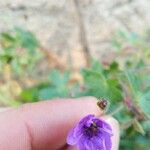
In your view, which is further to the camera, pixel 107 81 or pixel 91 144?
pixel 107 81

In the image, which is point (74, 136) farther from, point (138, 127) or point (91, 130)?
point (138, 127)

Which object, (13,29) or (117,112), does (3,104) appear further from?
(117,112)

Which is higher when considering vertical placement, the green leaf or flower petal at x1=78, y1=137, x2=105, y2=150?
flower petal at x1=78, y1=137, x2=105, y2=150

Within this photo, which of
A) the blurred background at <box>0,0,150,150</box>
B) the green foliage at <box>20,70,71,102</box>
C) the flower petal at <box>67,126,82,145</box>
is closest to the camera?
the flower petal at <box>67,126,82,145</box>

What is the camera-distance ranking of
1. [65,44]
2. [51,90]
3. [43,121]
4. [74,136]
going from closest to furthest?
[74,136] < [43,121] < [51,90] < [65,44]

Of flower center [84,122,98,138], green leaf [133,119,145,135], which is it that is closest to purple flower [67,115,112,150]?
flower center [84,122,98,138]

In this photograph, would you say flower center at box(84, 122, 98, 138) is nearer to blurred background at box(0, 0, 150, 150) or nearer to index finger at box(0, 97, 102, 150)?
index finger at box(0, 97, 102, 150)

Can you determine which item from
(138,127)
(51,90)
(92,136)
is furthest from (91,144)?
(51,90)

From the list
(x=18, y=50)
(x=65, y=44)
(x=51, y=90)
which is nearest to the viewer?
(x=51, y=90)
